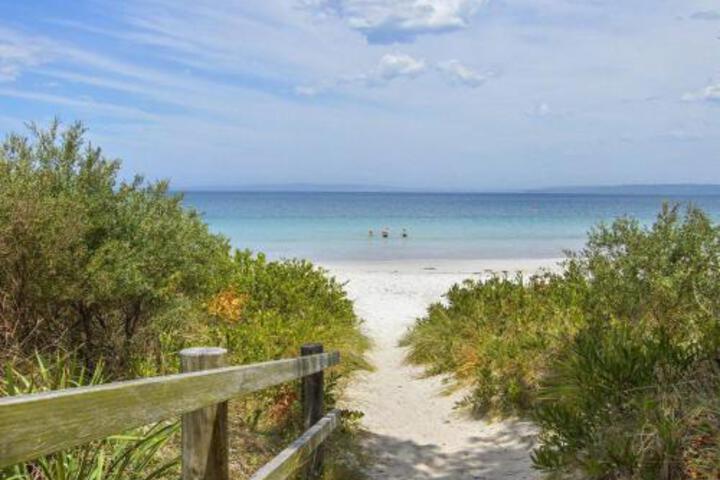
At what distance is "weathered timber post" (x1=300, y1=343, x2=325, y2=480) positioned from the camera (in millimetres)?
5430

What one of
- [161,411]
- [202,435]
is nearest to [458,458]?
[202,435]

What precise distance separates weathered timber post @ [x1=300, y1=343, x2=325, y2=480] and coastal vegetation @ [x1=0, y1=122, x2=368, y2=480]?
402mm

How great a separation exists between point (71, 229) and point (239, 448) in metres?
2.23

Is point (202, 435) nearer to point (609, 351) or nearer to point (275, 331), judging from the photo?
point (609, 351)

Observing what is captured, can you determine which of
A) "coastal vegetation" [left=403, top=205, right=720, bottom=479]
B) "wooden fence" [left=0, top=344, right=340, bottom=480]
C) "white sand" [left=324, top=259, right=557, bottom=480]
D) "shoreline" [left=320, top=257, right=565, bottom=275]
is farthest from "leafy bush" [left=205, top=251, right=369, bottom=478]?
"shoreline" [left=320, top=257, right=565, bottom=275]

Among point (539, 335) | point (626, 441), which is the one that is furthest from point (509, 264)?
point (626, 441)

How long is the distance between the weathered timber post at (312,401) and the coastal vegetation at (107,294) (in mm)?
402

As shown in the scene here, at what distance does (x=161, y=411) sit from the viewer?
2.09 meters

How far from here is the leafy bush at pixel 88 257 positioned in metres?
5.84

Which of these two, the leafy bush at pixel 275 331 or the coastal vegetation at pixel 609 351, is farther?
the leafy bush at pixel 275 331

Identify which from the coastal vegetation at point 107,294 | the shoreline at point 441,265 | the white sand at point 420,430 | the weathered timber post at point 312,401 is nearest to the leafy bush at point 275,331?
the coastal vegetation at point 107,294

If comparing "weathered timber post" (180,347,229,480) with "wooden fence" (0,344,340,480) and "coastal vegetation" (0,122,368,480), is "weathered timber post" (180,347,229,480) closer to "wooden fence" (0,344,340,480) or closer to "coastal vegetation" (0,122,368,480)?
"wooden fence" (0,344,340,480)

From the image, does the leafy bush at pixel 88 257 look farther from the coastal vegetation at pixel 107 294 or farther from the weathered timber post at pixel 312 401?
the weathered timber post at pixel 312 401

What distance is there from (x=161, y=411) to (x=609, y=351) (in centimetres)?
459
